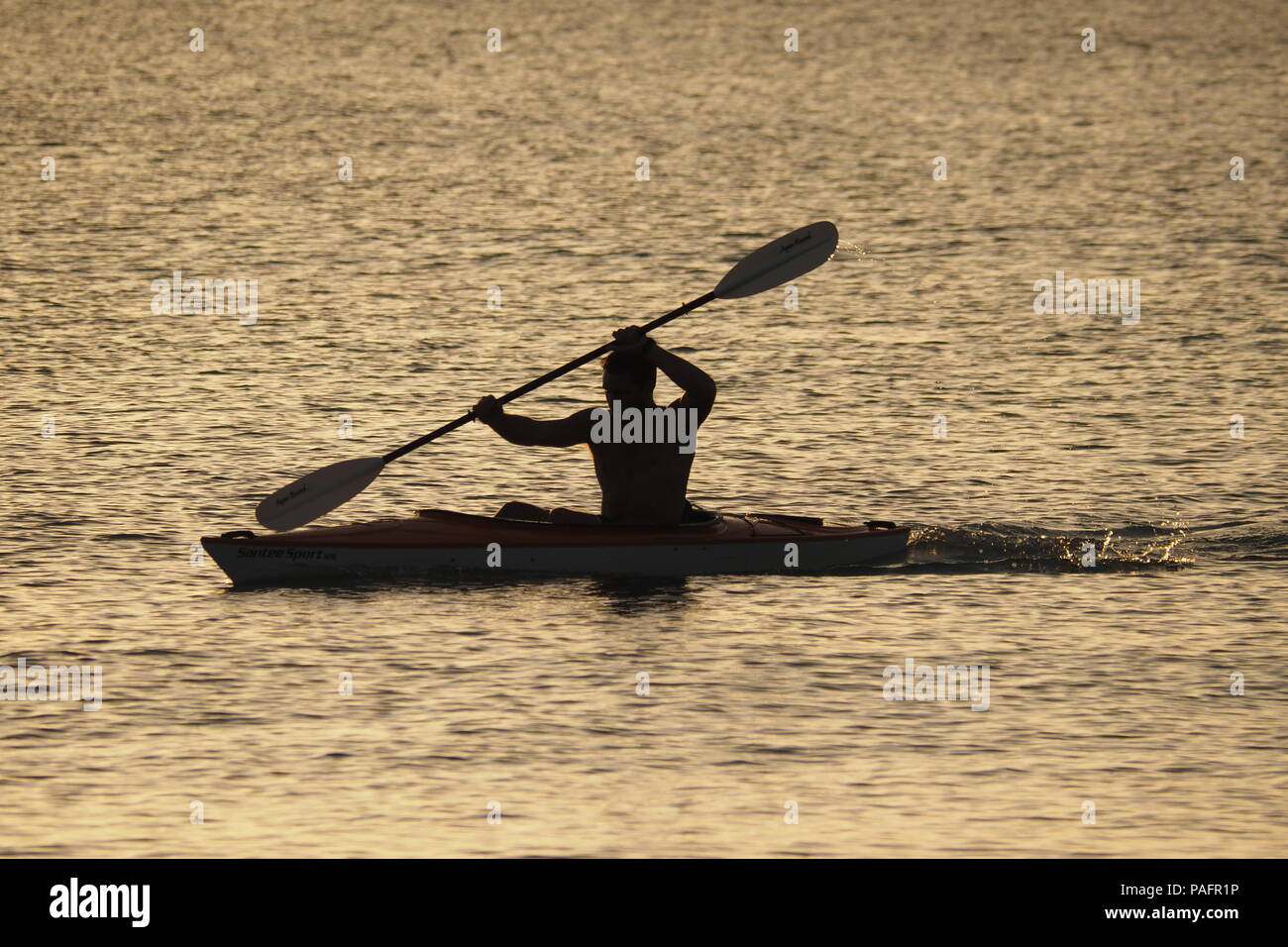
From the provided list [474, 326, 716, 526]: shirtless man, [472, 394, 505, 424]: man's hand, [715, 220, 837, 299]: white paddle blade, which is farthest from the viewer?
[715, 220, 837, 299]: white paddle blade

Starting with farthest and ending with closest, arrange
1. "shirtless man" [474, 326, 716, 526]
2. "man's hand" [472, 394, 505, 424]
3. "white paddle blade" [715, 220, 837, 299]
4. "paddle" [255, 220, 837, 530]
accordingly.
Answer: "white paddle blade" [715, 220, 837, 299] < "paddle" [255, 220, 837, 530] < "man's hand" [472, 394, 505, 424] < "shirtless man" [474, 326, 716, 526]

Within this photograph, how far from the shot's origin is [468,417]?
617 inches

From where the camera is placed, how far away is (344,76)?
49.1 meters

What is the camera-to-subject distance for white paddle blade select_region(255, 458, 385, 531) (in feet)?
52.1

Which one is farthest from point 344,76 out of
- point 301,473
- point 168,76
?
point 301,473

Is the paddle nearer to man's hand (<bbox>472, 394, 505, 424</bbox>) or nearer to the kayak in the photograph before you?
man's hand (<bbox>472, 394, 505, 424</bbox>)

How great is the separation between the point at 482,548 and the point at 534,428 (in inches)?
34.1

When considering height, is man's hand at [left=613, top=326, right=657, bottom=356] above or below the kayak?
above

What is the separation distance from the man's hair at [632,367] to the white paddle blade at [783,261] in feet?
6.54

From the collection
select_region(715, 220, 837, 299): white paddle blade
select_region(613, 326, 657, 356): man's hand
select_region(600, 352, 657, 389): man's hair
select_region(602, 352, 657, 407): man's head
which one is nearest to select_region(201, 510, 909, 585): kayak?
select_region(602, 352, 657, 407): man's head

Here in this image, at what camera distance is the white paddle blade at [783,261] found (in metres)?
16.9

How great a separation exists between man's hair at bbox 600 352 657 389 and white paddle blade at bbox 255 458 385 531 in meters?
2.07

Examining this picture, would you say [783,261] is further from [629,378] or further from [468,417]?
[468,417]
